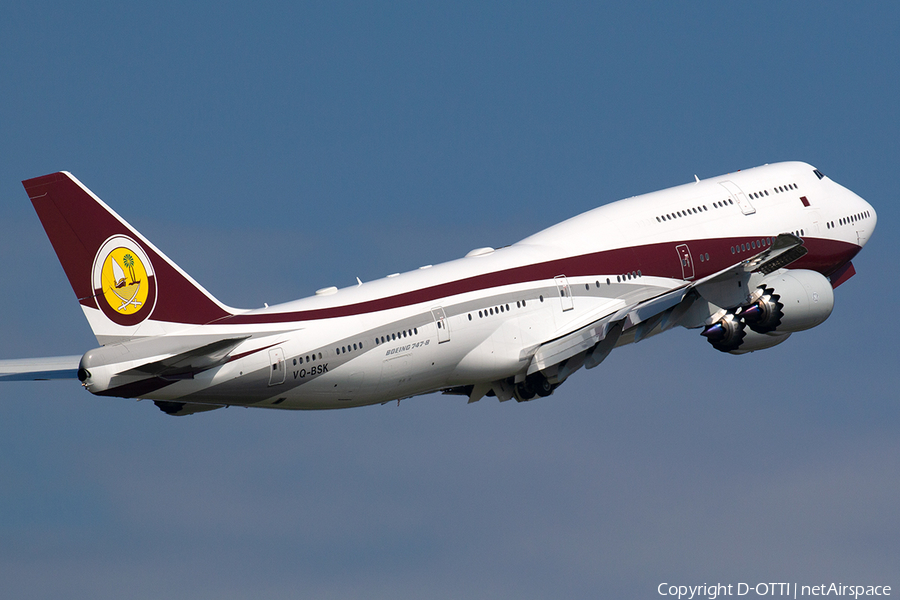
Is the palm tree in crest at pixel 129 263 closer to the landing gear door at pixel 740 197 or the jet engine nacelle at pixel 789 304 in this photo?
the jet engine nacelle at pixel 789 304

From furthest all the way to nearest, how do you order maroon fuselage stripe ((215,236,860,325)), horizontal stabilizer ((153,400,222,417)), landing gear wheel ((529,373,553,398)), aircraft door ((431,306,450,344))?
landing gear wheel ((529,373,553,398))
aircraft door ((431,306,450,344))
horizontal stabilizer ((153,400,222,417))
maroon fuselage stripe ((215,236,860,325))

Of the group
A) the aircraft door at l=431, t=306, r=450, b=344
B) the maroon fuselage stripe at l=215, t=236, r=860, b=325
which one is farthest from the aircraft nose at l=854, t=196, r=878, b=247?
the aircraft door at l=431, t=306, r=450, b=344

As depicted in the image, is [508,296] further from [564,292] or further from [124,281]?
[124,281]

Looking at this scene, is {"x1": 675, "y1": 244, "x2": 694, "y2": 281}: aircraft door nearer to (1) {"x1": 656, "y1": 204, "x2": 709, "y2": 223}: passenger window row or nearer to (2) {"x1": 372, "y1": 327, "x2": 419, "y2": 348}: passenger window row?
(1) {"x1": 656, "y1": 204, "x2": 709, "y2": 223}: passenger window row

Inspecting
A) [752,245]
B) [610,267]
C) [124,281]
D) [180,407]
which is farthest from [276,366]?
[752,245]

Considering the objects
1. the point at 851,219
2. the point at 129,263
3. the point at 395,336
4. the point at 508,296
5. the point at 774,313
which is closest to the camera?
the point at 129,263

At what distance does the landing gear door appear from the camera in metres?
48.9

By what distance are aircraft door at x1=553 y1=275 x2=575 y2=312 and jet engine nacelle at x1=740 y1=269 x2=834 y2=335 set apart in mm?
5254

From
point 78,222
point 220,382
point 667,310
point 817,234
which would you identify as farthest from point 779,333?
point 78,222

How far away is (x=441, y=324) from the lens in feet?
137

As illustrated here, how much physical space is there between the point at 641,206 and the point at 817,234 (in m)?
6.90

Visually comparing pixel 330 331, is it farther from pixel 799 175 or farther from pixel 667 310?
pixel 799 175

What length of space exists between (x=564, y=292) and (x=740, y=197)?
8436mm

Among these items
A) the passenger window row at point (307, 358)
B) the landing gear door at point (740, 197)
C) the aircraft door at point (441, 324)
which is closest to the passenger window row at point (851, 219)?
the landing gear door at point (740, 197)
